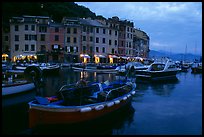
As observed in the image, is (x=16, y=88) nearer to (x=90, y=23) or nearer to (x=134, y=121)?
(x=134, y=121)

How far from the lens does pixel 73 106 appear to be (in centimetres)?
1077

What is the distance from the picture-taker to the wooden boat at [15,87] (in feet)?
59.8

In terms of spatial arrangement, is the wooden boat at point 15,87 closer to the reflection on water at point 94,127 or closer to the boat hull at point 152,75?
the reflection on water at point 94,127

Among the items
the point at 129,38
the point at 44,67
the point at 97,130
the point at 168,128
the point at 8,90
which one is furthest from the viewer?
the point at 129,38

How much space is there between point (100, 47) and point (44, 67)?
92.0 feet

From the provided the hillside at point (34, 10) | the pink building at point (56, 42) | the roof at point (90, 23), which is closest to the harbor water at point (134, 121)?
the pink building at point (56, 42)

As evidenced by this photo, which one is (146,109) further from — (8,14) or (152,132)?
(8,14)

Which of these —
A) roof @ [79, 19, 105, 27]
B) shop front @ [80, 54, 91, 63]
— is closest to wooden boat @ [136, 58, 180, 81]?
shop front @ [80, 54, 91, 63]

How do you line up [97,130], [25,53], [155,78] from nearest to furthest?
[97,130] < [155,78] < [25,53]

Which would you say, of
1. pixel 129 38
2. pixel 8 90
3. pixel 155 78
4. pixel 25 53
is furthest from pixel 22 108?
pixel 129 38

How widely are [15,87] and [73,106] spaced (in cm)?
981

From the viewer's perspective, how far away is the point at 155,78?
107 ft

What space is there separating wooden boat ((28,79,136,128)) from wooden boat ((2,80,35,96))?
22.4 feet

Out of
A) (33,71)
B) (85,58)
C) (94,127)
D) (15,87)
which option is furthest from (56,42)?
(94,127)
